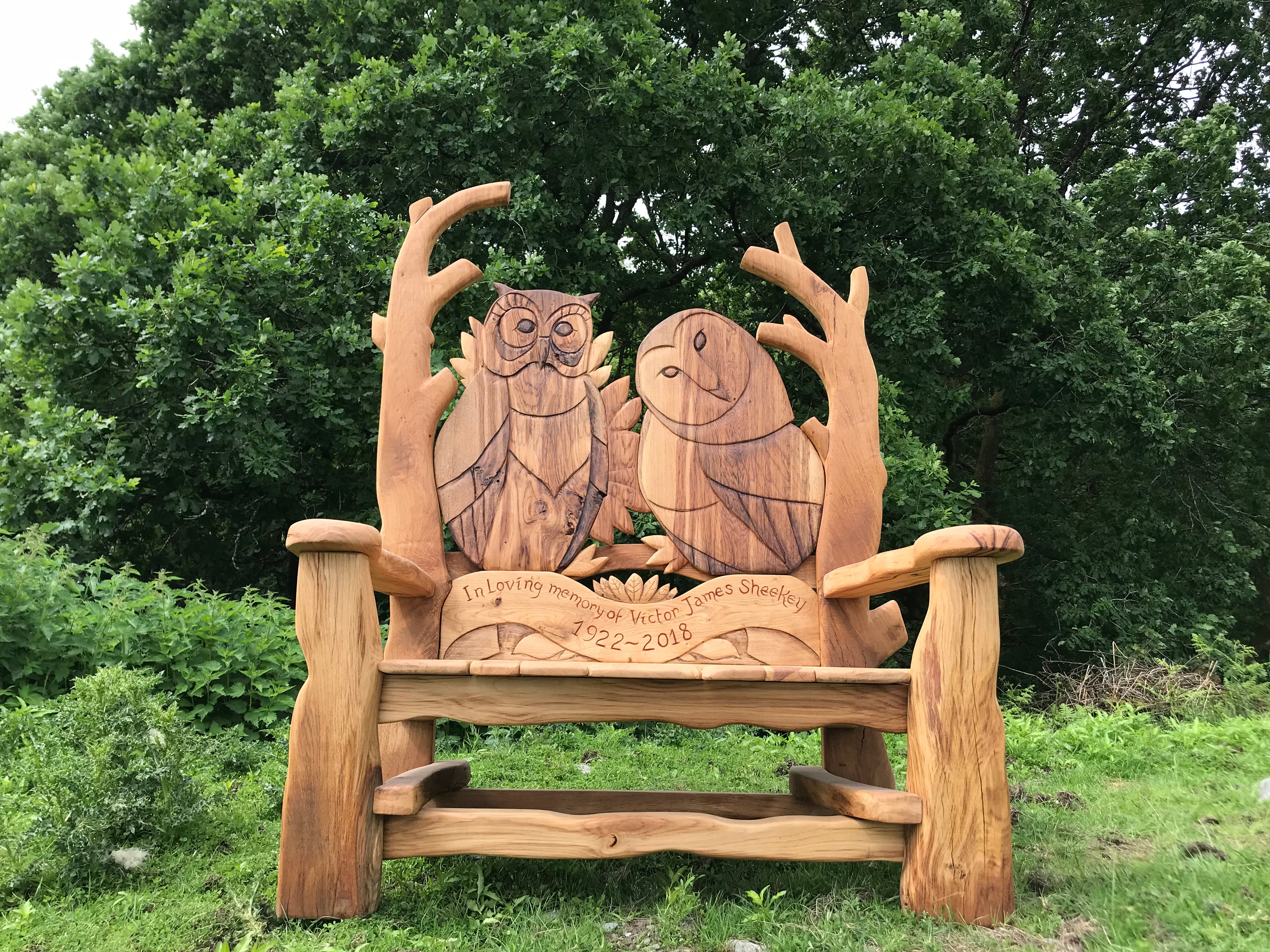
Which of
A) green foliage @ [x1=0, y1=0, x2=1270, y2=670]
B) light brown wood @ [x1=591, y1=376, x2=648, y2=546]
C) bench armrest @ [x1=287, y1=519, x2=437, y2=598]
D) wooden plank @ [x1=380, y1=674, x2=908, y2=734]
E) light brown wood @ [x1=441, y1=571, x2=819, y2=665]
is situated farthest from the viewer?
green foliage @ [x1=0, y1=0, x2=1270, y2=670]

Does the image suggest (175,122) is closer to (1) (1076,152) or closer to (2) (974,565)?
(2) (974,565)

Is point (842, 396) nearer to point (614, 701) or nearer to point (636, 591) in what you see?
point (636, 591)

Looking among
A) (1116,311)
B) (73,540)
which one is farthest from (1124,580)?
(73,540)

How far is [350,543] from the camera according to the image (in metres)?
1.97

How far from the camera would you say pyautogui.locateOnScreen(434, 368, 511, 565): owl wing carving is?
2.66 metres

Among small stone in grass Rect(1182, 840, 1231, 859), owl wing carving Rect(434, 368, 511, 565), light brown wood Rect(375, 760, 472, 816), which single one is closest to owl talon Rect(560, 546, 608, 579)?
owl wing carving Rect(434, 368, 511, 565)

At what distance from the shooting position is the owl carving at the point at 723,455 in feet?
8.64

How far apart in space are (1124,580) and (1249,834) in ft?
19.3

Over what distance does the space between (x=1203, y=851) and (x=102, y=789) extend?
3.00 m

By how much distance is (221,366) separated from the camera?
17.4 ft

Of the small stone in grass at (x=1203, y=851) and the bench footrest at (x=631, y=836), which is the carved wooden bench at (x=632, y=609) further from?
the small stone in grass at (x=1203, y=851)

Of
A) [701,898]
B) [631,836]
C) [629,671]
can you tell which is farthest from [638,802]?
[629,671]

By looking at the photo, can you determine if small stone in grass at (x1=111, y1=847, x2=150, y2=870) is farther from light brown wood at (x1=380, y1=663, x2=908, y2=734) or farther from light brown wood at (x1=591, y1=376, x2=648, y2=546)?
light brown wood at (x1=591, y1=376, x2=648, y2=546)

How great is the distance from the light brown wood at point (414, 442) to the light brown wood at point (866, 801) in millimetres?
1171
